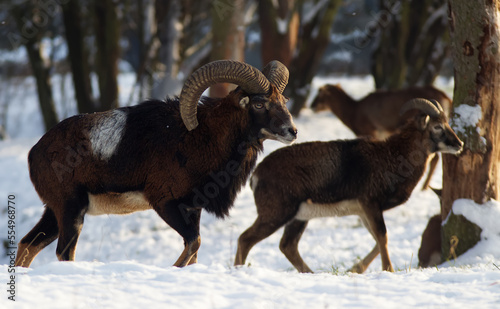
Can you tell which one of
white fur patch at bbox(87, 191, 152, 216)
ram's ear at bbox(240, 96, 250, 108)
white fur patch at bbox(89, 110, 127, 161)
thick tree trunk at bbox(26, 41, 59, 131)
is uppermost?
thick tree trunk at bbox(26, 41, 59, 131)

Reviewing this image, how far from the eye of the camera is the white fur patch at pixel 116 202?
6180mm

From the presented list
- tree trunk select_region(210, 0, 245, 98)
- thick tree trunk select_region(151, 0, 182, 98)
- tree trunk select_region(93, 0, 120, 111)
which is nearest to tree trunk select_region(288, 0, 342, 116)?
thick tree trunk select_region(151, 0, 182, 98)

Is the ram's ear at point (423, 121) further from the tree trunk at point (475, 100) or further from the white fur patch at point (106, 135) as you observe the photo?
the white fur patch at point (106, 135)

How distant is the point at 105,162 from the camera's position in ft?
19.9

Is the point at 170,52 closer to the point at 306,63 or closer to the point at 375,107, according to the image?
the point at 306,63

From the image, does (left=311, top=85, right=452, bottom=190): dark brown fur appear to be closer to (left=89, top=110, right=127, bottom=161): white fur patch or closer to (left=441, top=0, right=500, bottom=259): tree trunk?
(left=441, top=0, right=500, bottom=259): tree trunk

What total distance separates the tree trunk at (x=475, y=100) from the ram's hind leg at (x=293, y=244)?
5.69 feet

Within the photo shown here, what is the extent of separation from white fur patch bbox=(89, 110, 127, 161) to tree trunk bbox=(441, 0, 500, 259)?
150 inches

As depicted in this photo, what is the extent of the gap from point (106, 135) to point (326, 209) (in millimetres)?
2764

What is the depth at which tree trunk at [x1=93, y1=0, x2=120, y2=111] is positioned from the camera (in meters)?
15.2

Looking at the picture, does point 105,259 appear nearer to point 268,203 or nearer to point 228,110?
point 268,203

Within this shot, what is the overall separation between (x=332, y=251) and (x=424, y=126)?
100 inches

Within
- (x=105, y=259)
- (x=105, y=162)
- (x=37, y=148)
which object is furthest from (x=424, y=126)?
(x=105, y=259)

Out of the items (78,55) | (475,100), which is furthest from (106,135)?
(78,55)
